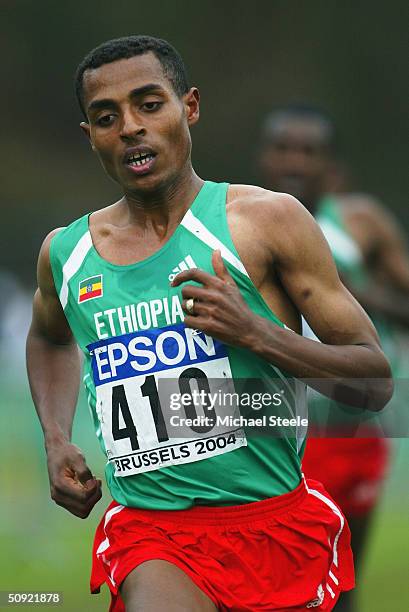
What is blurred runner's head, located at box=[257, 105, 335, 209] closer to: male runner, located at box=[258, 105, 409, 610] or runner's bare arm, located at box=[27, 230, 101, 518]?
male runner, located at box=[258, 105, 409, 610]

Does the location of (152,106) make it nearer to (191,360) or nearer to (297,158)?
(191,360)


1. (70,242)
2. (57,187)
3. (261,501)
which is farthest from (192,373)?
(57,187)

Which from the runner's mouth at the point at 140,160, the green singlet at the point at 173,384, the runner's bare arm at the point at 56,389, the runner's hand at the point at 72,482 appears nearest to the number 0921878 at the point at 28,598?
the runner's bare arm at the point at 56,389

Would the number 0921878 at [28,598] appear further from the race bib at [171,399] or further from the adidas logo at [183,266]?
the adidas logo at [183,266]

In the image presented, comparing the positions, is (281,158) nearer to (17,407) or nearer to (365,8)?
(17,407)

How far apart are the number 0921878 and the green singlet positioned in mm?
2322

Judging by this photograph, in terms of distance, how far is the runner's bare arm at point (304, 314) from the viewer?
2908 millimetres

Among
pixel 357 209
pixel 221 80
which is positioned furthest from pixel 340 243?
pixel 221 80

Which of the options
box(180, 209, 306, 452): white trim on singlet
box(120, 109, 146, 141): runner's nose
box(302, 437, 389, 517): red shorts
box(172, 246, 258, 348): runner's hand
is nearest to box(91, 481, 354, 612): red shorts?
box(180, 209, 306, 452): white trim on singlet

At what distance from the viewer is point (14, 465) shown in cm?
818

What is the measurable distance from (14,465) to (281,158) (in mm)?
3601

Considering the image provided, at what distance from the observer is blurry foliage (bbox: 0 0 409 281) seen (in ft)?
42.3

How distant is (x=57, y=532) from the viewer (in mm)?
7445

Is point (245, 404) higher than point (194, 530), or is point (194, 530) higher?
point (245, 404)
